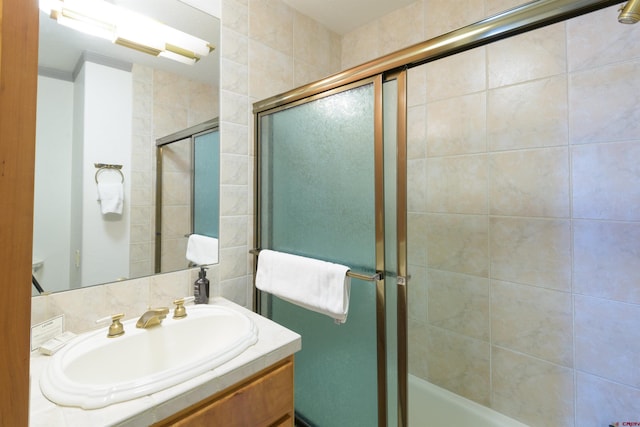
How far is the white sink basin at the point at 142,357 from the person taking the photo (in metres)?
0.62

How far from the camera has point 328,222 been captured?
118cm

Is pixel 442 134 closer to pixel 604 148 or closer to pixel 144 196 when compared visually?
pixel 604 148

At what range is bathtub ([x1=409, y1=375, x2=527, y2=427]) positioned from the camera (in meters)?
1.44

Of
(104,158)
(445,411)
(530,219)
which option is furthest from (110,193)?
(445,411)

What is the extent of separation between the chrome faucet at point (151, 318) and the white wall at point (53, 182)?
28cm

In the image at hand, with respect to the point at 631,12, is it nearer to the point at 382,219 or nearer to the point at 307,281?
the point at 382,219

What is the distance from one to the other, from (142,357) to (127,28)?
122cm

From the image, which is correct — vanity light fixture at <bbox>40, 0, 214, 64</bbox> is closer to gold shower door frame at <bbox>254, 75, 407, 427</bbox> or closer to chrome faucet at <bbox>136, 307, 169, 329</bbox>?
gold shower door frame at <bbox>254, 75, 407, 427</bbox>

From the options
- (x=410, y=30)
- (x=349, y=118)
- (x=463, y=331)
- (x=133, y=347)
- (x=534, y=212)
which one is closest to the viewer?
(x=133, y=347)

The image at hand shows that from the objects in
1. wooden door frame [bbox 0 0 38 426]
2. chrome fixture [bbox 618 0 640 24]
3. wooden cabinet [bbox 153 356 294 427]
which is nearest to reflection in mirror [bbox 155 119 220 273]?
wooden cabinet [bbox 153 356 294 427]

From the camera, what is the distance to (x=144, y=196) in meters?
1.13

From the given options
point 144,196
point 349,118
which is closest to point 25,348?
point 144,196

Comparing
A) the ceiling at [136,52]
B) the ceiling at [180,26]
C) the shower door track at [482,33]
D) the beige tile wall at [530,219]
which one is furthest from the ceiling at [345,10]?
the shower door track at [482,33]

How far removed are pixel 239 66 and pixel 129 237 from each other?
0.98 metres
